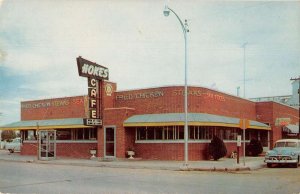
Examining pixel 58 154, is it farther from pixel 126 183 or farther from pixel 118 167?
pixel 126 183

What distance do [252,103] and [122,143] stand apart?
15.2 meters

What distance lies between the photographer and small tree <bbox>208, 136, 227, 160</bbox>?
26.1 meters

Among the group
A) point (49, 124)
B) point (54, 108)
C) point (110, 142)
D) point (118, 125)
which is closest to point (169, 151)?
point (118, 125)

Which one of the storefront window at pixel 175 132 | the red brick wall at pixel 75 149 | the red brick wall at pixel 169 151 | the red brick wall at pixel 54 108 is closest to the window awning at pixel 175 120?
the storefront window at pixel 175 132

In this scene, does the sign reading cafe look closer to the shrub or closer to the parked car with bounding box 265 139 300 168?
the parked car with bounding box 265 139 300 168

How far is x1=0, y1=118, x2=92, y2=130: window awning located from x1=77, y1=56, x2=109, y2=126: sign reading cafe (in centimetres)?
237

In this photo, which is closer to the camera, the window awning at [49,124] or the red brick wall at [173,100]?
the red brick wall at [173,100]

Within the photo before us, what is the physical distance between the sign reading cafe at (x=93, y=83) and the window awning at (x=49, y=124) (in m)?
2.37

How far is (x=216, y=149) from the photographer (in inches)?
1031

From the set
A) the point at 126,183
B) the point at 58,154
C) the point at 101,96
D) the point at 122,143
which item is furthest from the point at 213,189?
the point at 58,154

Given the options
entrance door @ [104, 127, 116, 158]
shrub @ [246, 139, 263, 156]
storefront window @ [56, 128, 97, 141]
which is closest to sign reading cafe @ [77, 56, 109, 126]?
entrance door @ [104, 127, 116, 158]

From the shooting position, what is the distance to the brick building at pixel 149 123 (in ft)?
89.1

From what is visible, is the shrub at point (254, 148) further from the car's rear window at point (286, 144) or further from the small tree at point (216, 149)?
the car's rear window at point (286, 144)

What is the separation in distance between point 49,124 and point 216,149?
15.3 metres
